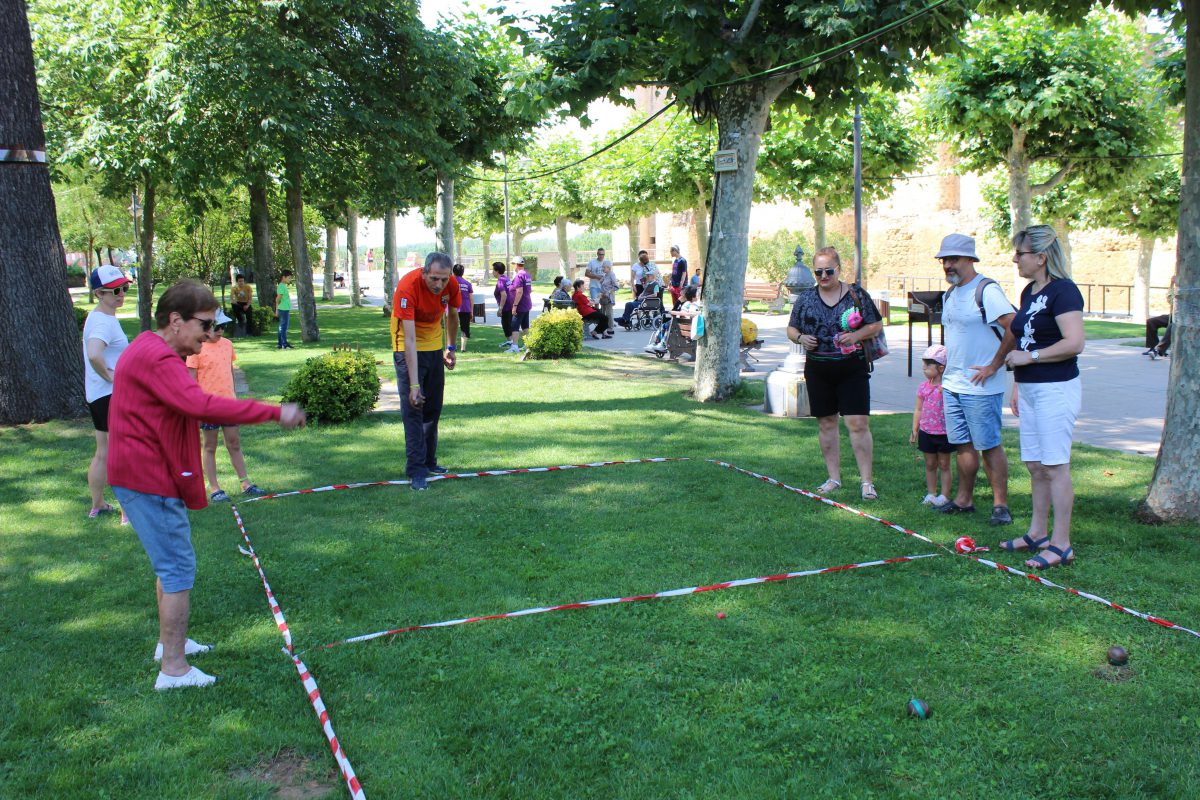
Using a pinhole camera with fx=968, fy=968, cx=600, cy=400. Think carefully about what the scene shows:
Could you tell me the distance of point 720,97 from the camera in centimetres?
1089

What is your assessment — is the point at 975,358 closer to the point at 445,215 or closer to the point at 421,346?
the point at 421,346

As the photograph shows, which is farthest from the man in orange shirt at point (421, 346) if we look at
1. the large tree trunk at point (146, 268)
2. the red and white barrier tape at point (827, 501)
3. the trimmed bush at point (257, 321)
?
the trimmed bush at point (257, 321)

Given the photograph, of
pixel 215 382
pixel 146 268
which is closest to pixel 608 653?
pixel 215 382

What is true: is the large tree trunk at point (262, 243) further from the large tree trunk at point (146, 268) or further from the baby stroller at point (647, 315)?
the baby stroller at point (647, 315)

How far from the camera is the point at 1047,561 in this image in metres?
5.14

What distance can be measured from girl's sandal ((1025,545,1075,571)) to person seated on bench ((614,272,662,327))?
16.4m

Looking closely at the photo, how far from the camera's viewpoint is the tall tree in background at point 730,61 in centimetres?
951

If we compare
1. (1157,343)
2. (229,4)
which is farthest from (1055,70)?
(229,4)

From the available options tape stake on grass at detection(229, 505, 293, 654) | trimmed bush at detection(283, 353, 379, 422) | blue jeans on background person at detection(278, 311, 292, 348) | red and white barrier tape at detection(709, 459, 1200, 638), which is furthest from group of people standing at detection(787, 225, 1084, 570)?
blue jeans on background person at detection(278, 311, 292, 348)

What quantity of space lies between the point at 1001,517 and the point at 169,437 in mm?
4746

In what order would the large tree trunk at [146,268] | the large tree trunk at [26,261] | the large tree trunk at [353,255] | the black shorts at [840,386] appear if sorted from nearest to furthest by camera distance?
1. the black shorts at [840,386]
2. the large tree trunk at [26,261]
3. the large tree trunk at [146,268]
4. the large tree trunk at [353,255]

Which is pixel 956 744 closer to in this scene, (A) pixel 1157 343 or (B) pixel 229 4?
(A) pixel 1157 343

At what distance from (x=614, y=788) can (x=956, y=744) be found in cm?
123

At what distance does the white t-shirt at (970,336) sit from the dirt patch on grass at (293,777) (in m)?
4.30
